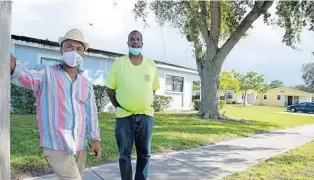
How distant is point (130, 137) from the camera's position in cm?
427

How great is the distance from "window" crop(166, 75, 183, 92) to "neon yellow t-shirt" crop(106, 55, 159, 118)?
60.4ft

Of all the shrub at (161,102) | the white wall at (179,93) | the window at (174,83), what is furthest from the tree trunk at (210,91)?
the window at (174,83)

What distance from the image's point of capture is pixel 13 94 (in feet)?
42.4

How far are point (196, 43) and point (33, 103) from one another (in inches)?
360

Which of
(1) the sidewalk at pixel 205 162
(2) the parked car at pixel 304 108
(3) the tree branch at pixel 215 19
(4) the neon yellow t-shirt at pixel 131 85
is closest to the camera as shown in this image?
(4) the neon yellow t-shirt at pixel 131 85

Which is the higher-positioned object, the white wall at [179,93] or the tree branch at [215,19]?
the tree branch at [215,19]

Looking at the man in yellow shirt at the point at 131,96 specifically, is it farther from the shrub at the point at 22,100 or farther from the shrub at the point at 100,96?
the shrub at the point at 100,96

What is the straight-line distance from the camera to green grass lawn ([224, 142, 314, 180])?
571cm

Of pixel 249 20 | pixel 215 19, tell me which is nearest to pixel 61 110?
pixel 249 20

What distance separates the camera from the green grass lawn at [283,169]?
225 inches

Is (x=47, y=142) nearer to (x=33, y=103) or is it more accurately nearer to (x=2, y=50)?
(x=2, y=50)

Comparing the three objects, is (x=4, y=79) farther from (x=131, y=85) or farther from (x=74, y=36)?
(x=131, y=85)

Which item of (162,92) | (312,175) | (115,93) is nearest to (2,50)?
(115,93)

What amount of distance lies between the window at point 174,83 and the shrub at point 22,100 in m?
11.1
